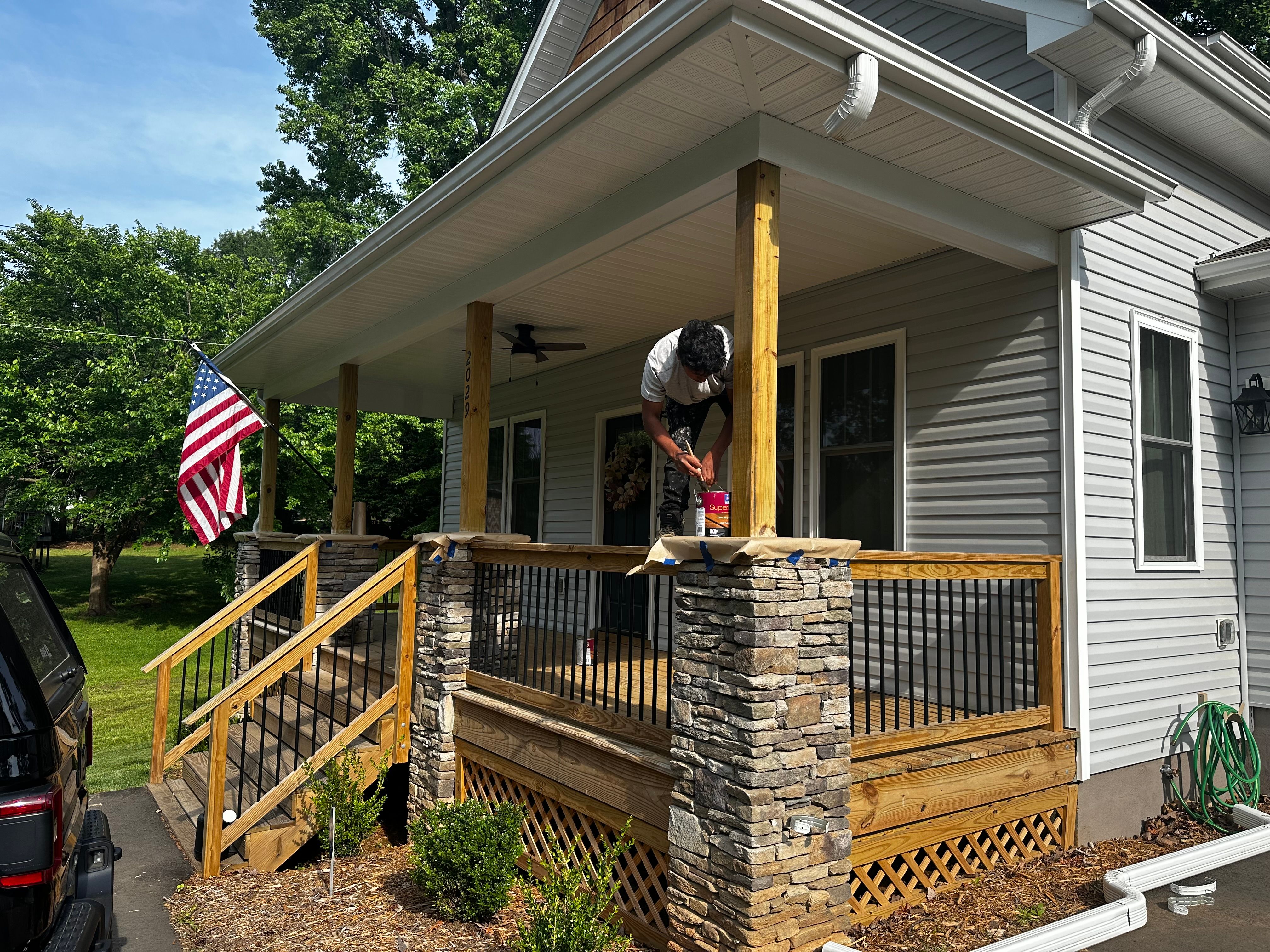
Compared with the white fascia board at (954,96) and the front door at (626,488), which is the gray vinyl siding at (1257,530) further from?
the front door at (626,488)

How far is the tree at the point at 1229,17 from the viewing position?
12977 millimetres

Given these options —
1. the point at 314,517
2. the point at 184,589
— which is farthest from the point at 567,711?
the point at 184,589

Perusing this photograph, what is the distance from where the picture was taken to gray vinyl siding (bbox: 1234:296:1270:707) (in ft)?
19.1

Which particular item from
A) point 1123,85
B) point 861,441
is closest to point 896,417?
point 861,441

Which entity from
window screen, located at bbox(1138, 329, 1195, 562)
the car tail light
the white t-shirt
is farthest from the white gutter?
the car tail light

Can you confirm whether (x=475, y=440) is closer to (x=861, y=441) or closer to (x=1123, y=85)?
(x=861, y=441)

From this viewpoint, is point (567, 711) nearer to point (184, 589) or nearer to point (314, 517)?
point (314, 517)

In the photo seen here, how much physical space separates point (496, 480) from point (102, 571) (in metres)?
9.98

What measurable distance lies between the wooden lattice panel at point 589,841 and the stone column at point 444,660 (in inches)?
6.2

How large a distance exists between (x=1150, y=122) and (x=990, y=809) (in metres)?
4.67

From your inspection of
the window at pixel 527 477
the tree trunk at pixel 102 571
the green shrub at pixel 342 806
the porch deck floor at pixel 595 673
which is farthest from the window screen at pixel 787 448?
the tree trunk at pixel 102 571

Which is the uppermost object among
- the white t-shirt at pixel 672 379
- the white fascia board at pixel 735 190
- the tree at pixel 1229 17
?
the tree at pixel 1229 17

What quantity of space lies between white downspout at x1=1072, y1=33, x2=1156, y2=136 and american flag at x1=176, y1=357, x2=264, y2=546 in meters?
6.85

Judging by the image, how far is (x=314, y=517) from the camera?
15.4m
